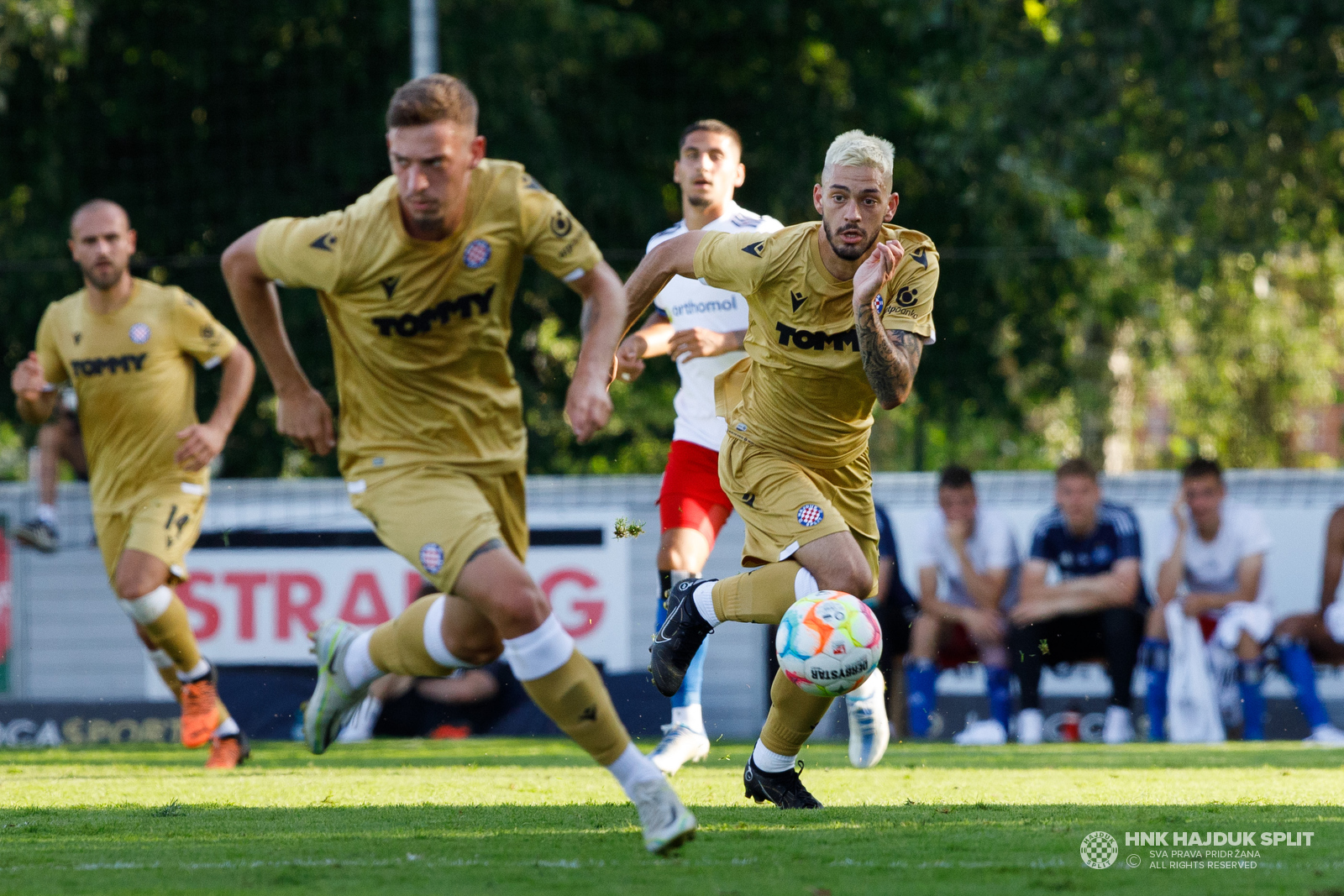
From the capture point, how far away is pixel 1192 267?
45.6 ft

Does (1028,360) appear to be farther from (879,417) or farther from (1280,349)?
(1280,349)

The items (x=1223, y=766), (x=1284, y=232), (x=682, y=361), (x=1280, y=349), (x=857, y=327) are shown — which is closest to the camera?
(x=857, y=327)

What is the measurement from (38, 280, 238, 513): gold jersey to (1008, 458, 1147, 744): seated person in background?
5.24m

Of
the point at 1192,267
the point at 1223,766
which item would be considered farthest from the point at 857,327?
the point at 1192,267

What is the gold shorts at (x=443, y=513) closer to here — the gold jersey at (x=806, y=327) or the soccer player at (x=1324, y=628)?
the gold jersey at (x=806, y=327)

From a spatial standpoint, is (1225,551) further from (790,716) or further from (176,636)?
(176,636)

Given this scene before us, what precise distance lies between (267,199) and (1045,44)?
296 inches

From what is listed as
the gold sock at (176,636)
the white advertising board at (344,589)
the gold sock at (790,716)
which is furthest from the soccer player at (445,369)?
the white advertising board at (344,589)

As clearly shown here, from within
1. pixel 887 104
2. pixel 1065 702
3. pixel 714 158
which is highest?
pixel 887 104

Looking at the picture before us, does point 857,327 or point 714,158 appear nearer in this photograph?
point 857,327

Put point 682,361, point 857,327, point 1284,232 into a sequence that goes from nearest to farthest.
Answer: point 857,327 < point 682,361 < point 1284,232

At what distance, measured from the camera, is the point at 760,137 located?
52.4ft

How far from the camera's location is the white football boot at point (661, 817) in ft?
14.1

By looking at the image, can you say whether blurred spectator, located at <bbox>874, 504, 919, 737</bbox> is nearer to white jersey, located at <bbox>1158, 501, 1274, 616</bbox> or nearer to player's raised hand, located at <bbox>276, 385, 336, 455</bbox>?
white jersey, located at <bbox>1158, 501, 1274, 616</bbox>
